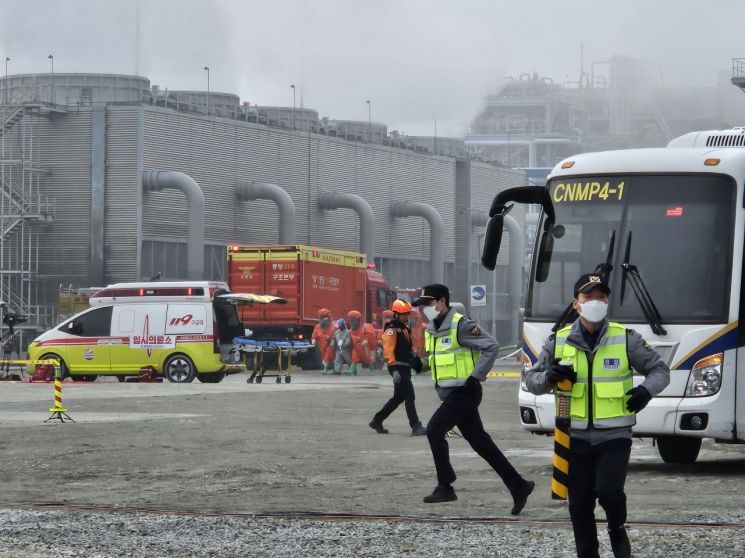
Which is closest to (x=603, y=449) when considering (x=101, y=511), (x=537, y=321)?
(x=101, y=511)

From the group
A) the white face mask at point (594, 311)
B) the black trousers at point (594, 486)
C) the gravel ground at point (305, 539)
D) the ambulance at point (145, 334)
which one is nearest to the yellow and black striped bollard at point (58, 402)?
the gravel ground at point (305, 539)

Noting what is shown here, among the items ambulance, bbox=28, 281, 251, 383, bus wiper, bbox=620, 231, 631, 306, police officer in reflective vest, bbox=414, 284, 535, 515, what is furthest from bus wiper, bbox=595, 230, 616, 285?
ambulance, bbox=28, 281, 251, 383

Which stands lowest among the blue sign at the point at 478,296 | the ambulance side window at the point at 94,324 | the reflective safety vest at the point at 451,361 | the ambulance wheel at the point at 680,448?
the ambulance wheel at the point at 680,448

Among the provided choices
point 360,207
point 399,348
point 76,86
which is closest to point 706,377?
point 399,348

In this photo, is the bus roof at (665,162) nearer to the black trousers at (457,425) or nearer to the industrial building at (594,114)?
the black trousers at (457,425)

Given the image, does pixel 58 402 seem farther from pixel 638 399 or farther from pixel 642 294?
pixel 638 399

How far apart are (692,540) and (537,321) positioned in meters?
5.30

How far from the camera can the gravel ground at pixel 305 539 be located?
947 centimetres

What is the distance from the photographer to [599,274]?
14.2 metres

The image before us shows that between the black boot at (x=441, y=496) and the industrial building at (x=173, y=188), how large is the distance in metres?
47.2

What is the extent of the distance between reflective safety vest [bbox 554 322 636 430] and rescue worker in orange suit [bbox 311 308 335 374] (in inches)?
1351

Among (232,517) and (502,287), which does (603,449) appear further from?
(502,287)

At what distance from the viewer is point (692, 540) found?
9.79m

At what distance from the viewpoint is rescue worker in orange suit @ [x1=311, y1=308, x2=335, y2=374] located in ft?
141
